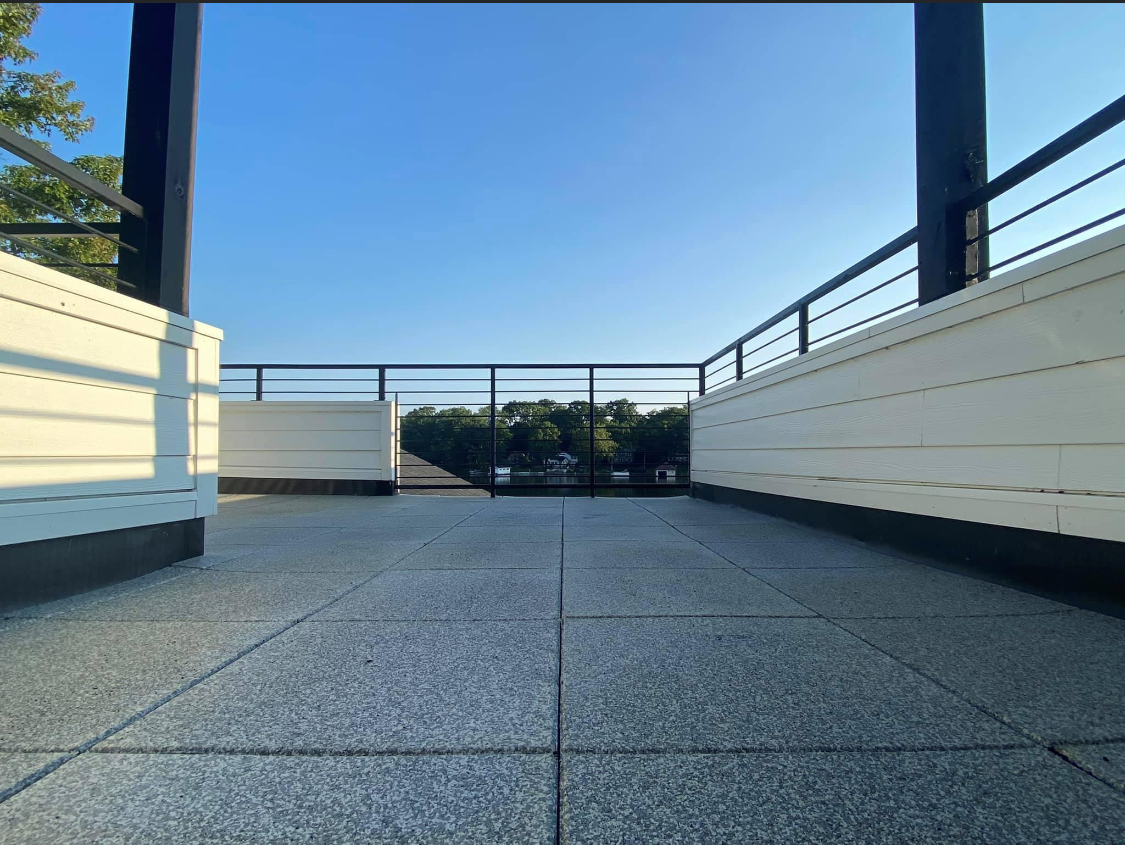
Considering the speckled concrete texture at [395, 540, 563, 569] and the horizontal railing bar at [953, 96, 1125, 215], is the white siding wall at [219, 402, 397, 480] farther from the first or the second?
the horizontal railing bar at [953, 96, 1125, 215]

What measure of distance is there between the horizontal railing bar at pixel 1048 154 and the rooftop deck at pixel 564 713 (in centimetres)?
161

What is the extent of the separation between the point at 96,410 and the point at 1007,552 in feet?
11.7

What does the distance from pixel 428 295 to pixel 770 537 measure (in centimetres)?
910

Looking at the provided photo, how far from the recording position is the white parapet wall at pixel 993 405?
1.77 meters

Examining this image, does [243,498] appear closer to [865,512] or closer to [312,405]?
[312,405]

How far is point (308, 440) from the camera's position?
649cm

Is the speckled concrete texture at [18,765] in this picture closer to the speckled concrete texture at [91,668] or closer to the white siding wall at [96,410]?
the speckled concrete texture at [91,668]

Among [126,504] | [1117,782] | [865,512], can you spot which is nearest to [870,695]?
[1117,782]

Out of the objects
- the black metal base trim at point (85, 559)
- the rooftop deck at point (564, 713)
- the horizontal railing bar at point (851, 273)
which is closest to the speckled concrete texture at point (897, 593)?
the rooftop deck at point (564, 713)

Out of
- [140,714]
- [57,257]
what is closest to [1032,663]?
[140,714]

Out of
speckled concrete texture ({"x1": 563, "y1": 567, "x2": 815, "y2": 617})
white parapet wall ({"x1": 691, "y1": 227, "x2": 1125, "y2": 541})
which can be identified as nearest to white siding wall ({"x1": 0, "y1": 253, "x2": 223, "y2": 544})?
speckled concrete texture ({"x1": 563, "y1": 567, "x2": 815, "y2": 617})

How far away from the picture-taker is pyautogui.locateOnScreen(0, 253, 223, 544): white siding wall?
1916 millimetres

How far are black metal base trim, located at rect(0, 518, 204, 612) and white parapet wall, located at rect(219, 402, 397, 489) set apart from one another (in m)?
3.68

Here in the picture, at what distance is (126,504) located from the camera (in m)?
2.35
